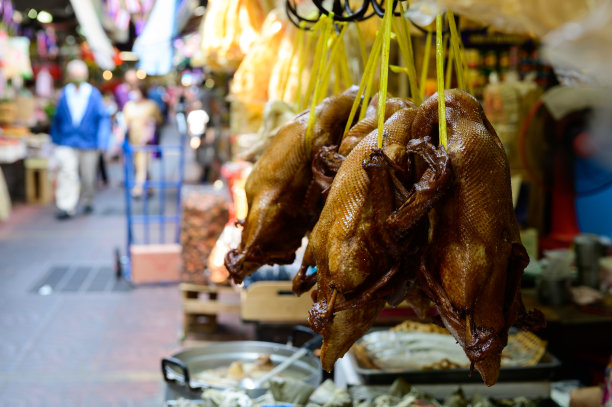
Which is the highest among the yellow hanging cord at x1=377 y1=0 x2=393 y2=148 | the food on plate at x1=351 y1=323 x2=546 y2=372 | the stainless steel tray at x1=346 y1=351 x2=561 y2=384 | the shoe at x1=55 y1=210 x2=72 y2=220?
the yellow hanging cord at x1=377 y1=0 x2=393 y2=148

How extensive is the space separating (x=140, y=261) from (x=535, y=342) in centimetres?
530

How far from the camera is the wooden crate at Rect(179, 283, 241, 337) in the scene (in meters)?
5.98

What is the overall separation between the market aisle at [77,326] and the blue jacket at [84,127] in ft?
5.84

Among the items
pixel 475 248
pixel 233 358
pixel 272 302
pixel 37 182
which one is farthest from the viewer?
pixel 37 182

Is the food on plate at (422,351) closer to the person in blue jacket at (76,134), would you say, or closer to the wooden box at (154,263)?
the wooden box at (154,263)

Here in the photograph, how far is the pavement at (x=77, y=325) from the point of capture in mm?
5355

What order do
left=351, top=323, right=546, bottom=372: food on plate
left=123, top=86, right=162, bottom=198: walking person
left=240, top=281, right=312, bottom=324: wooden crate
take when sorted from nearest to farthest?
left=351, top=323, right=546, bottom=372: food on plate < left=240, top=281, right=312, bottom=324: wooden crate < left=123, top=86, right=162, bottom=198: walking person

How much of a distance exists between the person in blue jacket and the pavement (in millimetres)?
1278

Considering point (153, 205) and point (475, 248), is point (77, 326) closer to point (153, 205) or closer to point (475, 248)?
point (475, 248)

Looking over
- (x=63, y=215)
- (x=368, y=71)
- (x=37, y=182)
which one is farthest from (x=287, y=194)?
(x=37, y=182)

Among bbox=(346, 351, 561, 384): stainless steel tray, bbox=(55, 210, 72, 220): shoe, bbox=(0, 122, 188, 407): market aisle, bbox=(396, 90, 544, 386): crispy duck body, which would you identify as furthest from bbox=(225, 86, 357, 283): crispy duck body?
bbox=(55, 210, 72, 220): shoe

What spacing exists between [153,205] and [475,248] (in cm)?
1307

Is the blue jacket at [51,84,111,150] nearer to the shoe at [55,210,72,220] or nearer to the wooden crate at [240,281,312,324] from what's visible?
the shoe at [55,210,72,220]

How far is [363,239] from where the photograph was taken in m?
1.38
